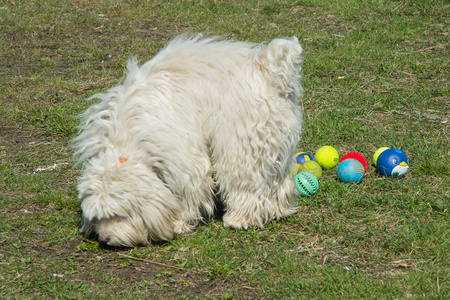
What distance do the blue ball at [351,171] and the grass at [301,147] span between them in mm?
101

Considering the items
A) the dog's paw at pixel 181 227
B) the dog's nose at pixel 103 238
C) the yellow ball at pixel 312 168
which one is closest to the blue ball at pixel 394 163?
the yellow ball at pixel 312 168

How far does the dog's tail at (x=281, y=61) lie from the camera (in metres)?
3.72

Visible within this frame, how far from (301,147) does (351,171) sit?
803mm

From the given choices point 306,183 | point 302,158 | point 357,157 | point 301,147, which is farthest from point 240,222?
point 301,147

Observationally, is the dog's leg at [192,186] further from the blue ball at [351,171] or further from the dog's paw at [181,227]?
the blue ball at [351,171]

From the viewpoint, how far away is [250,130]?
146 inches

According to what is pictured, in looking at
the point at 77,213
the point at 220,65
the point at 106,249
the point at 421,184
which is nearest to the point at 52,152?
the point at 77,213

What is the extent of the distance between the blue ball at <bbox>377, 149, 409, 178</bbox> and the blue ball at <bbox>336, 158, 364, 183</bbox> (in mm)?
202

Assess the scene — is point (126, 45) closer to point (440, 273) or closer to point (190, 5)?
point (190, 5)

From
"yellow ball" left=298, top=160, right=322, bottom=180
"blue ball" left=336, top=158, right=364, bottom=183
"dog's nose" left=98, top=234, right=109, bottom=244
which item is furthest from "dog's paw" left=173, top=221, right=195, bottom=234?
"blue ball" left=336, top=158, right=364, bottom=183

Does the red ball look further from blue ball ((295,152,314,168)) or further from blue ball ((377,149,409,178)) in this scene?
blue ball ((295,152,314,168))

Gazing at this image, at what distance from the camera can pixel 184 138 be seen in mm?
3709

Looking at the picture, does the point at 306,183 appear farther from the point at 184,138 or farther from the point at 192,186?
the point at 184,138

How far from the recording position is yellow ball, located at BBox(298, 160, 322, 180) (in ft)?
15.2
